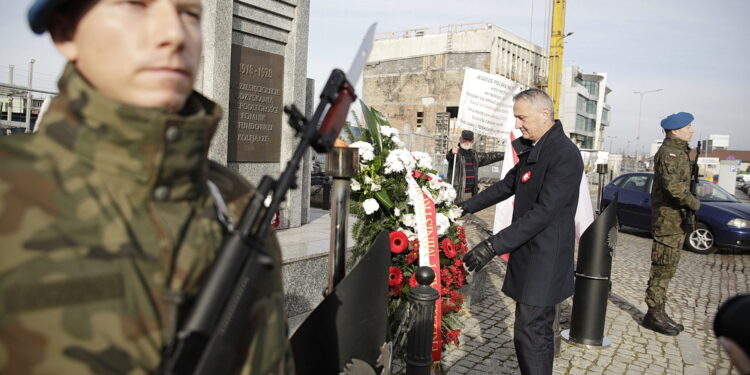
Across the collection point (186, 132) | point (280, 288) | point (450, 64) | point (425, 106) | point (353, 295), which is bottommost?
point (353, 295)

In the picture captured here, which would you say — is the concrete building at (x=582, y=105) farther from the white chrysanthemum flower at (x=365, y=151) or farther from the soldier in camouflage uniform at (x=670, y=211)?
the white chrysanthemum flower at (x=365, y=151)

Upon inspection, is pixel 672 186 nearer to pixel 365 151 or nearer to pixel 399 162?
pixel 399 162

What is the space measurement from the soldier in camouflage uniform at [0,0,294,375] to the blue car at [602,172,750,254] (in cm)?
1048

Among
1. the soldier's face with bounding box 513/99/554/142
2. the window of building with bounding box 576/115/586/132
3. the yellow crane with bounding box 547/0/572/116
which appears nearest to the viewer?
the soldier's face with bounding box 513/99/554/142

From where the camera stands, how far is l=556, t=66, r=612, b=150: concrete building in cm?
6994

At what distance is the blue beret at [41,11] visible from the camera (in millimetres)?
1043

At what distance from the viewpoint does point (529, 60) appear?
54.8 m

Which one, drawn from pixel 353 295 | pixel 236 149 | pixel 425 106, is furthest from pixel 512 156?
pixel 425 106

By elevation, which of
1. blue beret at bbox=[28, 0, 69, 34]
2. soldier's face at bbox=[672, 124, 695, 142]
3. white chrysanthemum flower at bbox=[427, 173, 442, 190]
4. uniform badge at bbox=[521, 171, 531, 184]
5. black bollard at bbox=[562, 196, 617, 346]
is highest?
soldier's face at bbox=[672, 124, 695, 142]

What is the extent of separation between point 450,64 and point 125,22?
50616 millimetres

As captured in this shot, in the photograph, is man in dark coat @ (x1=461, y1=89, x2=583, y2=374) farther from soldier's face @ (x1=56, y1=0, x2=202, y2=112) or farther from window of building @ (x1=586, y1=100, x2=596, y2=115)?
window of building @ (x1=586, y1=100, x2=596, y2=115)

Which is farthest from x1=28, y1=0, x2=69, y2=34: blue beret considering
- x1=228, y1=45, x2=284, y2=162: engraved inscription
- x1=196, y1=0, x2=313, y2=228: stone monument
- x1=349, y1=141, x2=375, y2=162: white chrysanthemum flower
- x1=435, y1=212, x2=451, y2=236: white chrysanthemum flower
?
x1=228, y1=45, x2=284, y2=162: engraved inscription

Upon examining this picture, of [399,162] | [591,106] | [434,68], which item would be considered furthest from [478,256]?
[591,106]

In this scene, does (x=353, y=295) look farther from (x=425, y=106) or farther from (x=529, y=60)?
(x=529, y=60)
